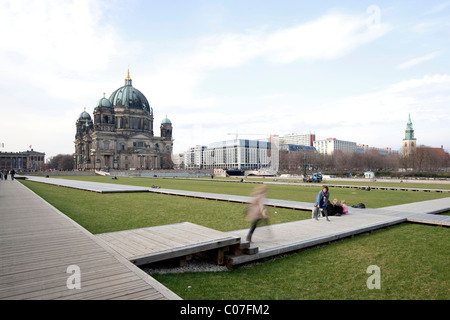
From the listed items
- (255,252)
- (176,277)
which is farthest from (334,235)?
(176,277)

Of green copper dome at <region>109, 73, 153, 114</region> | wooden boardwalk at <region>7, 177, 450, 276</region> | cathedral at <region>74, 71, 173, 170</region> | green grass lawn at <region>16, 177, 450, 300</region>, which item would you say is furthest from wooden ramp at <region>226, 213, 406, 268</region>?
green copper dome at <region>109, 73, 153, 114</region>

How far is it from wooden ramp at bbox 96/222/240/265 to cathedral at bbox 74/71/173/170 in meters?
110

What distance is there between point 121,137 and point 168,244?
386ft

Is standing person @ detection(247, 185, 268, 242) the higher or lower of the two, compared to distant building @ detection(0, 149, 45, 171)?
lower

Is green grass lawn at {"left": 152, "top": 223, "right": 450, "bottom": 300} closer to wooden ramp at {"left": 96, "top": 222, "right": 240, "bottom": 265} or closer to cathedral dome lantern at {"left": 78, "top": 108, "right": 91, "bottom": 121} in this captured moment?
wooden ramp at {"left": 96, "top": 222, "right": 240, "bottom": 265}

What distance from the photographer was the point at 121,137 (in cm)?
11812

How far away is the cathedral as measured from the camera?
11300cm

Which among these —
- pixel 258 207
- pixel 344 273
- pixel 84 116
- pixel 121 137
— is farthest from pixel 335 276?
pixel 84 116

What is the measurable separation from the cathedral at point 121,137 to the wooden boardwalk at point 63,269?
361ft

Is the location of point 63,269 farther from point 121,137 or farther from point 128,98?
point 128,98
